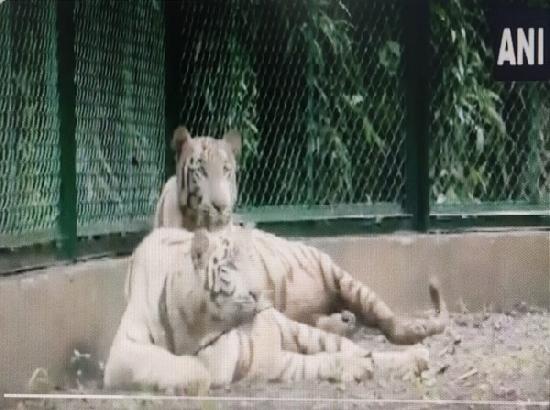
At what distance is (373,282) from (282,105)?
0.41m

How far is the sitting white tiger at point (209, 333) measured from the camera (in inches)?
105

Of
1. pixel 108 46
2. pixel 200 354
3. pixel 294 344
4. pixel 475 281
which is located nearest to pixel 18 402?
pixel 200 354

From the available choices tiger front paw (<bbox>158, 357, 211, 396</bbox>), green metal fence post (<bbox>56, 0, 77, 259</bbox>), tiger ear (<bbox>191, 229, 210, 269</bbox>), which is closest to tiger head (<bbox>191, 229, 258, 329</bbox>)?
tiger ear (<bbox>191, 229, 210, 269</bbox>)

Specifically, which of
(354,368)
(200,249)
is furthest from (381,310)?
(200,249)

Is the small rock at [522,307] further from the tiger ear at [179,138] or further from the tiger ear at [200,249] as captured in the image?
the tiger ear at [179,138]

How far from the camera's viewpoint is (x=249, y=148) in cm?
276

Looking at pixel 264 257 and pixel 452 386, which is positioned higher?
pixel 264 257

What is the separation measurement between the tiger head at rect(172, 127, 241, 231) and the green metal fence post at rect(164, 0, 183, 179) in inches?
0.8

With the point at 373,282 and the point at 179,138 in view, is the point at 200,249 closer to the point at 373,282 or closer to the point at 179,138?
the point at 179,138

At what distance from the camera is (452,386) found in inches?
103

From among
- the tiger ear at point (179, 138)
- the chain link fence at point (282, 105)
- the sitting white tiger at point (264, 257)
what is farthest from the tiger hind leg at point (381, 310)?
the tiger ear at point (179, 138)

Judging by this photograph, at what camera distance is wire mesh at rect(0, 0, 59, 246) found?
2.76 meters

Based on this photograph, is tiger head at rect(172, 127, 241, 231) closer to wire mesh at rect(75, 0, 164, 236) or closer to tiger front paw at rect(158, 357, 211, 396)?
wire mesh at rect(75, 0, 164, 236)

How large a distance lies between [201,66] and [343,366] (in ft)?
2.25
